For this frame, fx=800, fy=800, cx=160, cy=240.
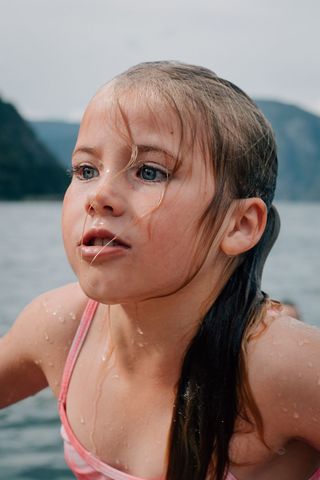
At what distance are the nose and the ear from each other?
0.31 m

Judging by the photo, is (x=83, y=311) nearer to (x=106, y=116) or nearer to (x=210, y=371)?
(x=210, y=371)

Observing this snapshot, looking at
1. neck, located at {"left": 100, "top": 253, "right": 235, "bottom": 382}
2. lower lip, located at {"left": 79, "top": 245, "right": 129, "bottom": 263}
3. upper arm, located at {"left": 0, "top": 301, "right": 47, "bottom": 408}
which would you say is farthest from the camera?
upper arm, located at {"left": 0, "top": 301, "right": 47, "bottom": 408}

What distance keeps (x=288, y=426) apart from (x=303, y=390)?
0.11 m

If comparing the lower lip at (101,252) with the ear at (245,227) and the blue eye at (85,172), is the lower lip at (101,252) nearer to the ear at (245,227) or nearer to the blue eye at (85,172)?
the blue eye at (85,172)

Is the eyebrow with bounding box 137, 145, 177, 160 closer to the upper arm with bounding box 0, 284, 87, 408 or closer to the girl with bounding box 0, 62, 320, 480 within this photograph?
the girl with bounding box 0, 62, 320, 480

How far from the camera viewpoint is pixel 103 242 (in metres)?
1.84

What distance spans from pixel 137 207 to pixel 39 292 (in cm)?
1348

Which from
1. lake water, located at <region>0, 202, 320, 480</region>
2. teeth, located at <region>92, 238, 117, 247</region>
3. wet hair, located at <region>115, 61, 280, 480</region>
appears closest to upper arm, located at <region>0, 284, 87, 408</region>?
wet hair, located at <region>115, 61, 280, 480</region>

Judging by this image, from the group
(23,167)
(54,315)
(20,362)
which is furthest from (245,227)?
(23,167)

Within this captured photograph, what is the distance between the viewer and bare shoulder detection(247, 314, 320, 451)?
6.27 ft

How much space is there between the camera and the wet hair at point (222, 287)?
1.91m

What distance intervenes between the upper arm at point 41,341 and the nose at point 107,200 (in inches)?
23.6

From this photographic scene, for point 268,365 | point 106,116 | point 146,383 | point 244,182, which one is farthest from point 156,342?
point 106,116

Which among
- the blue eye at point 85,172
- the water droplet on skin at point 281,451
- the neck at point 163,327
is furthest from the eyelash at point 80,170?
the water droplet on skin at point 281,451
